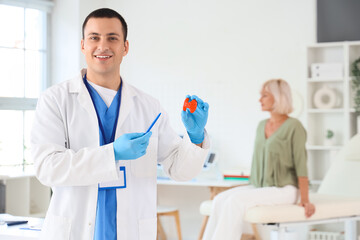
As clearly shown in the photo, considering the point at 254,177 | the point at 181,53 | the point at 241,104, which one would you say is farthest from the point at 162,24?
the point at 254,177

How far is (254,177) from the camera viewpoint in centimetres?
401

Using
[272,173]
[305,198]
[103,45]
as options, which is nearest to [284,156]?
[272,173]

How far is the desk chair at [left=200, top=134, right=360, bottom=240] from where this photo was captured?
140 inches

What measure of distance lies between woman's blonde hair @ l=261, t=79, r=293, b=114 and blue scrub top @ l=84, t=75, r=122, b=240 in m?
2.27

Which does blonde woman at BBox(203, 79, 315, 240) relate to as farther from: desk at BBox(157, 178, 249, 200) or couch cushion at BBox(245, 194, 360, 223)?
desk at BBox(157, 178, 249, 200)

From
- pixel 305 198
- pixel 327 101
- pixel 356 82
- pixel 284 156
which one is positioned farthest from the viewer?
pixel 327 101

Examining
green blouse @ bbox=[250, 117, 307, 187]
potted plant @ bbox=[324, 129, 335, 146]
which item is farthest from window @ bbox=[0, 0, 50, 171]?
potted plant @ bbox=[324, 129, 335, 146]

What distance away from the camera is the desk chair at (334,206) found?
355cm

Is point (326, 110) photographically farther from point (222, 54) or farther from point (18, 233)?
point (18, 233)

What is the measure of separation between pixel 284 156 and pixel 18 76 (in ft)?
9.86

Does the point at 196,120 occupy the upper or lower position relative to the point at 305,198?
upper

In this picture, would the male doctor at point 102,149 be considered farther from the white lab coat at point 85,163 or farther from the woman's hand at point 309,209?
the woman's hand at point 309,209

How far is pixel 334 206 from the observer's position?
3.67m

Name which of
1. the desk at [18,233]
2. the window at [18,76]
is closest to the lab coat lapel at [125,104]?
the desk at [18,233]
